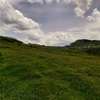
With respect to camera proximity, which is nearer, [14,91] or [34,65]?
[14,91]

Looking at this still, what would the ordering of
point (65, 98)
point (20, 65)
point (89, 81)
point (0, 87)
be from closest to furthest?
point (65, 98) < point (0, 87) < point (89, 81) < point (20, 65)

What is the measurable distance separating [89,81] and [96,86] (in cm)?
222

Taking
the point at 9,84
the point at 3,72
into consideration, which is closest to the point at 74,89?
the point at 9,84

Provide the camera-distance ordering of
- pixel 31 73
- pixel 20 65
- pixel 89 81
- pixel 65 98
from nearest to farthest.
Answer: pixel 65 98 → pixel 89 81 → pixel 31 73 → pixel 20 65

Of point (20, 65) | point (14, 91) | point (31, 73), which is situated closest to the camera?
point (14, 91)

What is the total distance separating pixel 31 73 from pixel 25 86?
6.18 metres

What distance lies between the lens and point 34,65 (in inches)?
1682

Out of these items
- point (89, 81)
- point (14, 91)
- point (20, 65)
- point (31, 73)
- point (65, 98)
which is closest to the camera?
point (65, 98)

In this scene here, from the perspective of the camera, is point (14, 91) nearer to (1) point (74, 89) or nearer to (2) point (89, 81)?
(1) point (74, 89)

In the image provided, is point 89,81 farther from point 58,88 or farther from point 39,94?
point 39,94

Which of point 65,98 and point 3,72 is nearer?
point 65,98

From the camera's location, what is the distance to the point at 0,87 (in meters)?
31.2

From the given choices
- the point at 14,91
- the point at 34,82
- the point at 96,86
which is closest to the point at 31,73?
the point at 34,82

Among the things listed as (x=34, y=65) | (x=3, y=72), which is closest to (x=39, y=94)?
(x=3, y=72)
